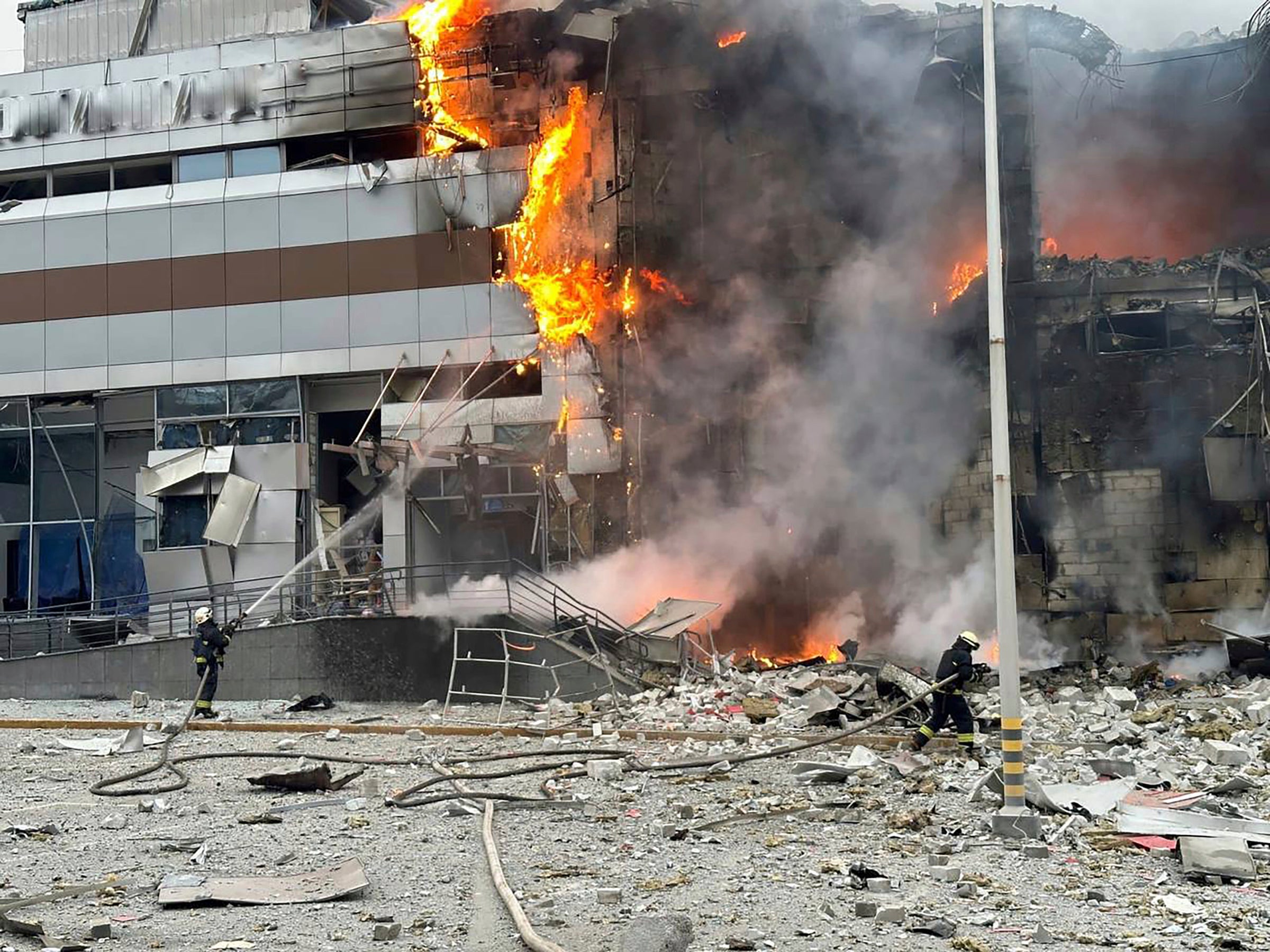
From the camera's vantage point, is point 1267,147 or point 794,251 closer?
point 794,251

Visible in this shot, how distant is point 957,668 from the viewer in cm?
1360

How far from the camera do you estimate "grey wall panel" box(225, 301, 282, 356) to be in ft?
94.7

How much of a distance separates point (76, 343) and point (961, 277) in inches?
763

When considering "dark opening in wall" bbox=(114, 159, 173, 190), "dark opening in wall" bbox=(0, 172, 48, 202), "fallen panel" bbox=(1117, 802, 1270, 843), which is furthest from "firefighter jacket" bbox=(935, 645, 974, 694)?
"dark opening in wall" bbox=(0, 172, 48, 202)

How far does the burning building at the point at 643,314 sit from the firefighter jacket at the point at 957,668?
10632 mm

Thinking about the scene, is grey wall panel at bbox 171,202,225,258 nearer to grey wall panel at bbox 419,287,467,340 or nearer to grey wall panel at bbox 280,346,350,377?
grey wall panel at bbox 280,346,350,377

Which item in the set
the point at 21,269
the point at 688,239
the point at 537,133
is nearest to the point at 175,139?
the point at 21,269

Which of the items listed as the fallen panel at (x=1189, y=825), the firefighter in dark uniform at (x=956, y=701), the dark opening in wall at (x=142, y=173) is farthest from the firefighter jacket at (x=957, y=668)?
the dark opening in wall at (x=142, y=173)

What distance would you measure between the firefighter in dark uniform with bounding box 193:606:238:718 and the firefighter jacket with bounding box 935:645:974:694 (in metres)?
10.8

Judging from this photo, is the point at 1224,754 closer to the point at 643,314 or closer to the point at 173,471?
the point at 643,314

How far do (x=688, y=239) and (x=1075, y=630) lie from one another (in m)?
10.4

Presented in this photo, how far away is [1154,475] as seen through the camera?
23.7 metres

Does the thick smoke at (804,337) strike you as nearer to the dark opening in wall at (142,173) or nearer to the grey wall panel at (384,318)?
the grey wall panel at (384,318)

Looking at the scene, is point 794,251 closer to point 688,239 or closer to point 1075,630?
point 688,239
